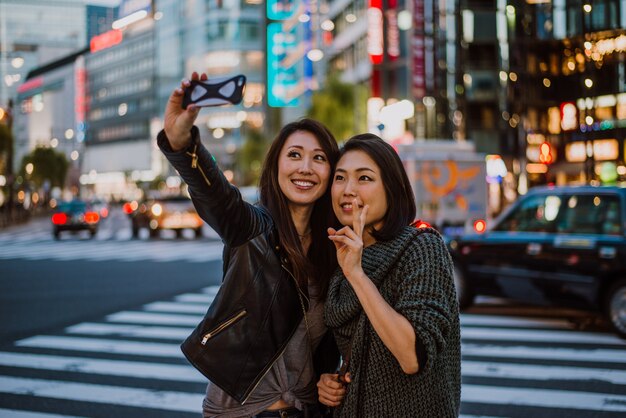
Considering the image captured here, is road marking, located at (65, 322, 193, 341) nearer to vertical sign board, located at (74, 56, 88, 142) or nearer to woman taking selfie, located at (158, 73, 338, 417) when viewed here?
woman taking selfie, located at (158, 73, 338, 417)

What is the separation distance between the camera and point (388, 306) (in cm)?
208

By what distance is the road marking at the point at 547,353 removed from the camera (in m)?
7.49

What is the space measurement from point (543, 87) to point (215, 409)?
50578mm

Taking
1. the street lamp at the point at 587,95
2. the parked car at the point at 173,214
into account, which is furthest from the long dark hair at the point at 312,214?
the parked car at the point at 173,214

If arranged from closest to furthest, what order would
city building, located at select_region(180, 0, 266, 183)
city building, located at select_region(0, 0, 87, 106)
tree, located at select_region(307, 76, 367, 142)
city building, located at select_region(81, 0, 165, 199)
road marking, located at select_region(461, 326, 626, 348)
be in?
road marking, located at select_region(461, 326, 626, 348) < tree, located at select_region(307, 76, 367, 142) < city building, located at select_region(180, 0, 266, 183) < city building, located at select_region(81, 0, 165, 199) < city building, located at select_region(0, 0, 87, 106)

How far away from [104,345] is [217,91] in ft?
23.6

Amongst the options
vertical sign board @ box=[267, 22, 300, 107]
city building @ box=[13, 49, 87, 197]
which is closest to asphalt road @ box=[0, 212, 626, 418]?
vertical sign board @ box=[267, 22, 300, 107]

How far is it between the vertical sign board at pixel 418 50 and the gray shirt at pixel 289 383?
3370 cm

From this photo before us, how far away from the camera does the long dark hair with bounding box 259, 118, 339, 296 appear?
2570mm

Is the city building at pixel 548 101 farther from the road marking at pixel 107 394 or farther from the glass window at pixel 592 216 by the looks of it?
the road marking at pixel 107 394

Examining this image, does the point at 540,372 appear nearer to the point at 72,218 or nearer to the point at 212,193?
the point at 212,193

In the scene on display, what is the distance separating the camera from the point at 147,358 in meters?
7.89

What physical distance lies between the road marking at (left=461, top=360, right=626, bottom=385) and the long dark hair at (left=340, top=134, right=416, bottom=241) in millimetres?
4914

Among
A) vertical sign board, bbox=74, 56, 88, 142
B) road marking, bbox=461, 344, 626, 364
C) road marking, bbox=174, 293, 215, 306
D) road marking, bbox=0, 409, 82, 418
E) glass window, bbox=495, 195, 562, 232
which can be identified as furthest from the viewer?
vertical sign board, bbox=74, 56, 88, 142
